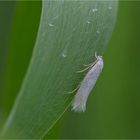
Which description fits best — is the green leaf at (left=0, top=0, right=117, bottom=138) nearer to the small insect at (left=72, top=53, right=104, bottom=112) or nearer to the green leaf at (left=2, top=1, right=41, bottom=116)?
the small insect at (left=72, top=53, right=104, bottom=112)

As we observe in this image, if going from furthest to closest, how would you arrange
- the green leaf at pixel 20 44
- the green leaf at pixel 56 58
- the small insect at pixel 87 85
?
the green leaf at pixel 20 44, the small insect at pixel 87 85, the green leaf at pixel 56 58

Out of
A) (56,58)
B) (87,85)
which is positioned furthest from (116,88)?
(56,58)

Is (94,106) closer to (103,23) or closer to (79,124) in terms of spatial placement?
(79,124)

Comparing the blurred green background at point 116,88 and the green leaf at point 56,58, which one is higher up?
the green leaf at point 56,58

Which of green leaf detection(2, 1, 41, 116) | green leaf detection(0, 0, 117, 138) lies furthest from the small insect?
green leaf detection(2, 1, 41, 116)

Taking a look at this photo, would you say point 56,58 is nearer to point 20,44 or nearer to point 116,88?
point 20,44

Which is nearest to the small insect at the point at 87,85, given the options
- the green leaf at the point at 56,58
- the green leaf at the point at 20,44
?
the green leaf at the point at 56,58

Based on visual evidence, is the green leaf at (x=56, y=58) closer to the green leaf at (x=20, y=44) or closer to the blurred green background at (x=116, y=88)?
the green leaf at (x=20, y=44)

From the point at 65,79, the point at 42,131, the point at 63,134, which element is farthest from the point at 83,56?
the point at 63,134
